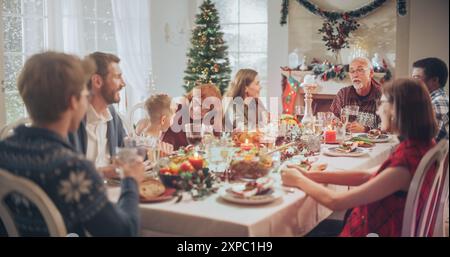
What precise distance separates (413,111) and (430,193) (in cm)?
28

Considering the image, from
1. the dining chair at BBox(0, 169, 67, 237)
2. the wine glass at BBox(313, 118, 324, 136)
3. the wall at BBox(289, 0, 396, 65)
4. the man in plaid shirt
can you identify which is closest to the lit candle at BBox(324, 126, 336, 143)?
the wine glass at BBox(313, 118, 324, 136)

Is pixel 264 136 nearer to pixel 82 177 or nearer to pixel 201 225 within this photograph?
pixel 201 225

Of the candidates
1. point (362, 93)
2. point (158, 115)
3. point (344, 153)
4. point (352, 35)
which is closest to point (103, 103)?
point (158, 115)

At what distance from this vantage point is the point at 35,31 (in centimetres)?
402

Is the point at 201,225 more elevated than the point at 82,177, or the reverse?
the point at 82,177

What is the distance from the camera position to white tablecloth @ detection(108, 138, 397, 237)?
1.47 m

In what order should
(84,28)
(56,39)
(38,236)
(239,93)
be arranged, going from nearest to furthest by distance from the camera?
(38,236) → (239,93) → (56,39) → (84,28)

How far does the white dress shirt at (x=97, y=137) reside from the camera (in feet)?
6.94

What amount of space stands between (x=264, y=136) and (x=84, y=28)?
2544 mm

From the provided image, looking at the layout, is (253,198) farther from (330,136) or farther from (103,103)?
(330,136)

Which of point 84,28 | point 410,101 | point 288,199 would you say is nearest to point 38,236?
point 288,199

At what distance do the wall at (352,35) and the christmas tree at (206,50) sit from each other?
2.96 feet
